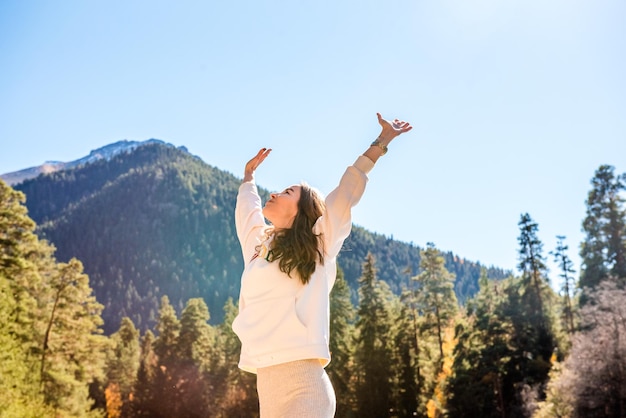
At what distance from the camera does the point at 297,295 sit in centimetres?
297

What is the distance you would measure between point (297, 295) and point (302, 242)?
0.26 m

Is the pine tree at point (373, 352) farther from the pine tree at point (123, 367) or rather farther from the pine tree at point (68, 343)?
the pine tree at point (123, 367)

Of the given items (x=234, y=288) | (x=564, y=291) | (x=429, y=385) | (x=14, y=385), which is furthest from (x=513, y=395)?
(x=234, y=288)

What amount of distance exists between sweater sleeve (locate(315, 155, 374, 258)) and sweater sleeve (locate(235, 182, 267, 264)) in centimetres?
64

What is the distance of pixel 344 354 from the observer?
42.2m

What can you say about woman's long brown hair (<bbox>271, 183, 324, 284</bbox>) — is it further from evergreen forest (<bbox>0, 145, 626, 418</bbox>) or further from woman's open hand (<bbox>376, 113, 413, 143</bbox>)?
evergreen forest (<bbox>0, 145, 626, 418</bbox>)

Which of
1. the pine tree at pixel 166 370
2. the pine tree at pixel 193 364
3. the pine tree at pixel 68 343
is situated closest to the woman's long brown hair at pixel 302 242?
the pine tree at pixel 68 343

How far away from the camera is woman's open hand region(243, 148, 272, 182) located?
13.6 ft

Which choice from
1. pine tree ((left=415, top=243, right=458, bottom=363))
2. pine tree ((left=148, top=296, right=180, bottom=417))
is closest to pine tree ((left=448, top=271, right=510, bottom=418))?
pine tree ((left=415, top=243, right=458, bottom=363))

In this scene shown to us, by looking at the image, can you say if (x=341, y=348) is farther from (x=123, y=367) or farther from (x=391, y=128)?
(x=391, y=128)

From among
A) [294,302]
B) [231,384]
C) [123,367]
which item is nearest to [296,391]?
[294,302]

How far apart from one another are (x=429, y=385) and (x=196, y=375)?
60.9 ft

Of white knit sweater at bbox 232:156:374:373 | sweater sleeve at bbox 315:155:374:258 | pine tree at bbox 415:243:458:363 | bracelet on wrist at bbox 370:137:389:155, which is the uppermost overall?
pine tree at bbox 415:243:458:363

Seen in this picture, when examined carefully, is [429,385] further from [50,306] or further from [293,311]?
[293,311]
